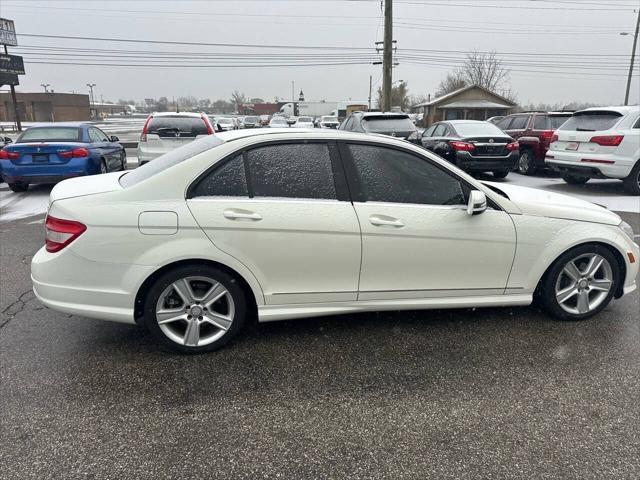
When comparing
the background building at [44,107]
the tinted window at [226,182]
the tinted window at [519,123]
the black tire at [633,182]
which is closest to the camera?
the tinted window at [226,182]

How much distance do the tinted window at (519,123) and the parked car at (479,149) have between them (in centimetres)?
256

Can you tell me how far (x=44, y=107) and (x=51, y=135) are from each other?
199 ft

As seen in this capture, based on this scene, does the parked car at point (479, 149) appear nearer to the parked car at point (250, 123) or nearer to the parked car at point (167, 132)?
the parked car at point (167, 132)

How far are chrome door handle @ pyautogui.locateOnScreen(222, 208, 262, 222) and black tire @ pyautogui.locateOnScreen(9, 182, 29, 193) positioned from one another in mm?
8623

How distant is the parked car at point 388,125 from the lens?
11.4 m

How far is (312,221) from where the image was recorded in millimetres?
3061

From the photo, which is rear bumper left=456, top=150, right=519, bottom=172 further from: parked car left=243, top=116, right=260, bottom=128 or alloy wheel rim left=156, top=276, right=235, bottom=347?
parked car left=243, top=116, right=260, bottom=128

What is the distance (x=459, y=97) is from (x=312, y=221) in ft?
149

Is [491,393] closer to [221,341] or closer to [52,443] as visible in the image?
[221,341]

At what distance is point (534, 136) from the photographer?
12055 mm

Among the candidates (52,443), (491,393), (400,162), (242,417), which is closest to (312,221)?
(400,162)

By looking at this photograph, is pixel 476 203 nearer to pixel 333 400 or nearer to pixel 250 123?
pixel 333 400

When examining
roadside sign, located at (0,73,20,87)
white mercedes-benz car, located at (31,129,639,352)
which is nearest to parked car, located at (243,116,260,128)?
roadside sign, located at (0,73,20,87)

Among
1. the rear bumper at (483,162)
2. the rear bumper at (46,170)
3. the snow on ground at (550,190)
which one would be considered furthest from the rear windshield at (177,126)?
the rear bumper at (483,162)
